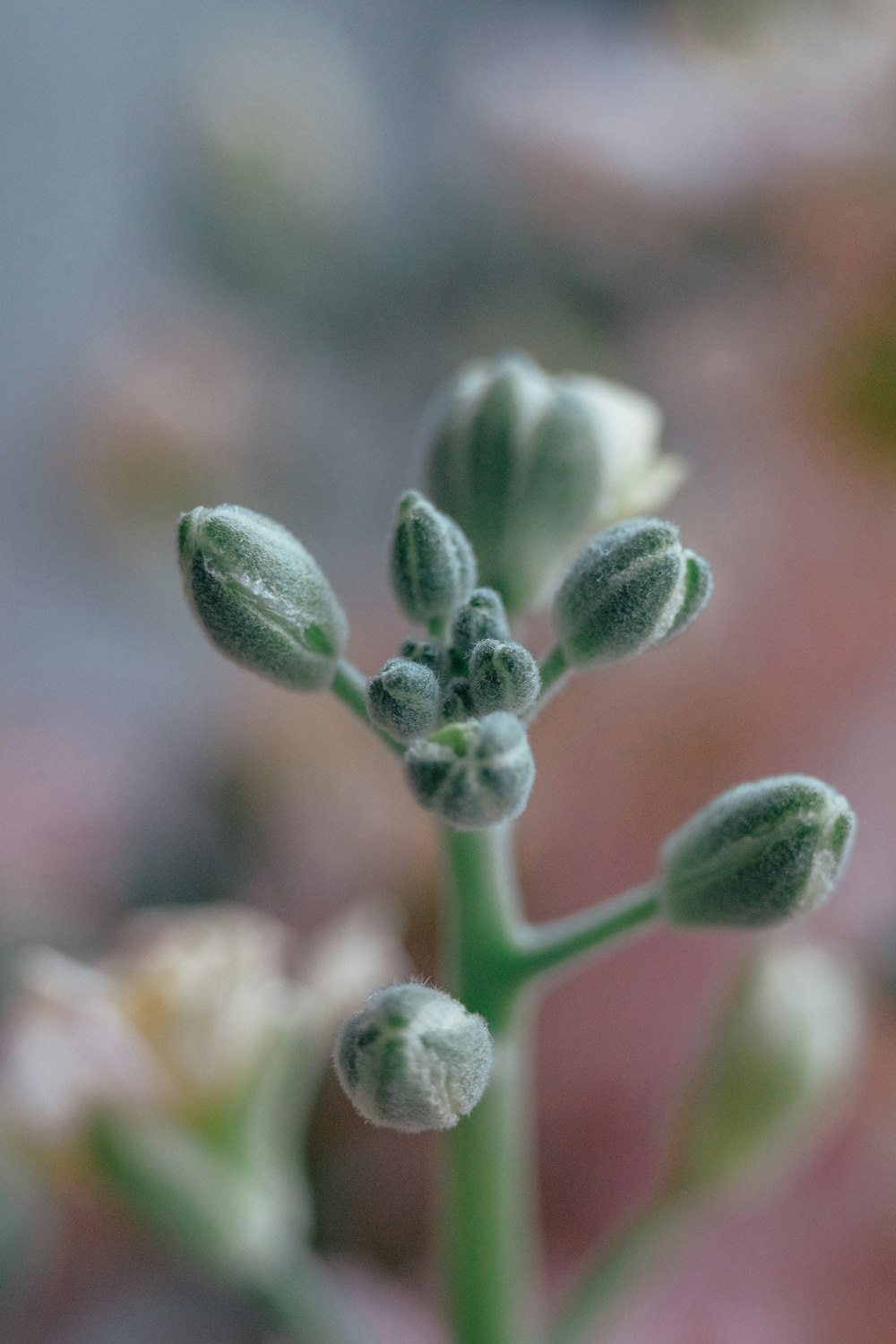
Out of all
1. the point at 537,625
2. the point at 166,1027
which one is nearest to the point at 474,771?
the point at 166,1027

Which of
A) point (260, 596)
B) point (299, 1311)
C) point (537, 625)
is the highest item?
point (537, 625)

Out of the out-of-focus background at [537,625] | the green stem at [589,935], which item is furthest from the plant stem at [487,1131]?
the out-of-focus background at [537,625]

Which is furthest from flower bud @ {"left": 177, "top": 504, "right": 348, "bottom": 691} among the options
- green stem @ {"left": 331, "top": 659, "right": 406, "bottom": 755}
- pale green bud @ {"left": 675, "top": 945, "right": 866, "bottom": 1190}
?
pale green bud @ {"left": 675, "top": 945, "right": 866, "bottom": 1190}

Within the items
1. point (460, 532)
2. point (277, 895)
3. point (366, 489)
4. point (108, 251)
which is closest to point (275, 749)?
point (277, 895)

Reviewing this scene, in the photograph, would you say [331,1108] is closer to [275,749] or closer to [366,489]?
[275,749]

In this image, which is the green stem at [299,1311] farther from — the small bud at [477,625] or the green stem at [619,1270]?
the small bud at [477,625]

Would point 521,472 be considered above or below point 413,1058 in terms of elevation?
above

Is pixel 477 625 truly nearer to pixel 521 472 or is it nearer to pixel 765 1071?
pixel 521 472
